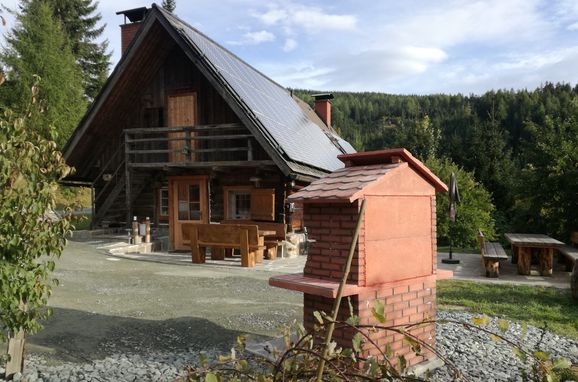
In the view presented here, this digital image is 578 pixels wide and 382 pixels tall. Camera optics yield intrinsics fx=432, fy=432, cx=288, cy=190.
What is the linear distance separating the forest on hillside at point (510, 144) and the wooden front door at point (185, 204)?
34.4 feet

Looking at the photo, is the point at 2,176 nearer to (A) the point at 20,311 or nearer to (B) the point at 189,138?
(A) the point at 20,311

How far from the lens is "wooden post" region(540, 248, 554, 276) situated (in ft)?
33.1

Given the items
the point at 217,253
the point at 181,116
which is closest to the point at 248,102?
the point at 181,116

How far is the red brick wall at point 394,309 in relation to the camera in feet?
13.2

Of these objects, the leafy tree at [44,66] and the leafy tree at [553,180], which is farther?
the leafy tree at [44,66]

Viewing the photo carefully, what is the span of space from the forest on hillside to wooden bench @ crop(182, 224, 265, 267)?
894 centimetres

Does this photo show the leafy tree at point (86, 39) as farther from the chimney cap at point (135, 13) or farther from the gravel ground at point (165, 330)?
the gravel ground at point (165, 330)

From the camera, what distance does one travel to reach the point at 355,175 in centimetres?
440

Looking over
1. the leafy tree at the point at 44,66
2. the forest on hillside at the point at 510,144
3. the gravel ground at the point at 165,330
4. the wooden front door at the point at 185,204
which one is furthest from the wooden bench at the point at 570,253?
the leafy tree at the point at 44,66

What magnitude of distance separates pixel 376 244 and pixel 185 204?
11.7m

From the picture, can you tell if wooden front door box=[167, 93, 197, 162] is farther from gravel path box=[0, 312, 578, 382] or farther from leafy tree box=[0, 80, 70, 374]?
leafy tree box=[0, 80, 70, 374]

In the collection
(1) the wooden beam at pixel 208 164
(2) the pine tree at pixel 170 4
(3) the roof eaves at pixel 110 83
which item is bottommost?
(1) the wooden beam at pixel 208 164

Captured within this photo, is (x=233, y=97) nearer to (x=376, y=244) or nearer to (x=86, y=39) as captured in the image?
(x=376, y=244)

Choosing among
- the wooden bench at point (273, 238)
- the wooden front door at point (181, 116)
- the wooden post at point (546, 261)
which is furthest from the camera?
the wooden front door at point (181, 116)
